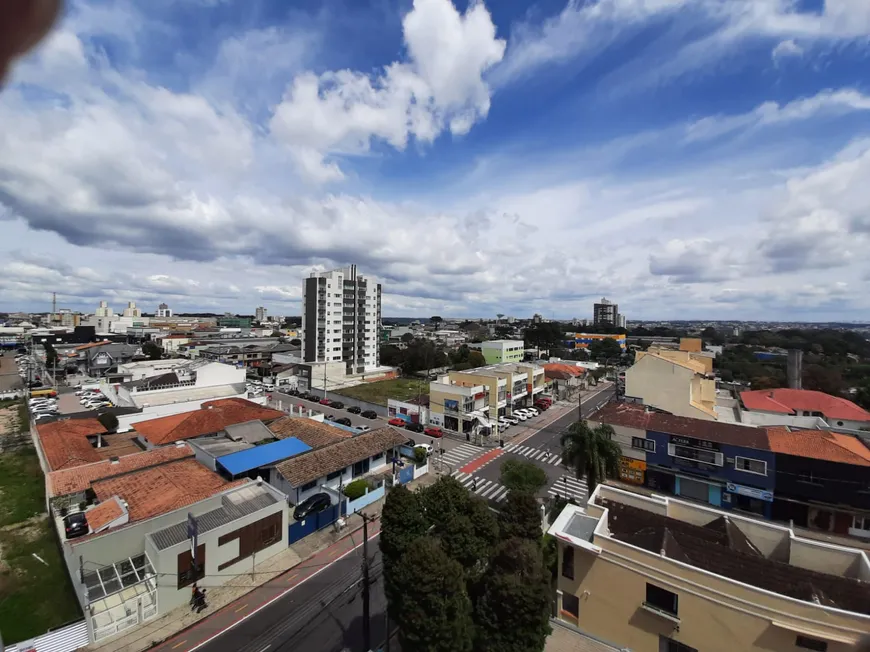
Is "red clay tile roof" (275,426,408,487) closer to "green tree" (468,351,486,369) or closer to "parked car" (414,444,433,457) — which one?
"parked car" (414,444,433,457)

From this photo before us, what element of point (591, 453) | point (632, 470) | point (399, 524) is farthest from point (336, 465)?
point (632, 470)

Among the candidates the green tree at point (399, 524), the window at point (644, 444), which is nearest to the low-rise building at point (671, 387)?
the window at point (644, 444)

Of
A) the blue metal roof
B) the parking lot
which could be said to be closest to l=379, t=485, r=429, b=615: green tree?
the blue metal roof

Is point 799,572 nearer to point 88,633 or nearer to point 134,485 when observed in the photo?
point 88,633

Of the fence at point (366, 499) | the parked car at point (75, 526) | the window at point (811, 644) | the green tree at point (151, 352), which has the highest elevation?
the green tree at point (151, 352)

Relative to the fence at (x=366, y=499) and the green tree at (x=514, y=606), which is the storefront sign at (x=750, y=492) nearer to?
the green tree at (x=514, y=606)

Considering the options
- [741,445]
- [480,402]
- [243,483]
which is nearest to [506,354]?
[480,402]
